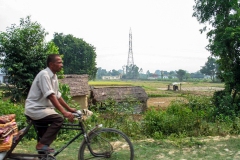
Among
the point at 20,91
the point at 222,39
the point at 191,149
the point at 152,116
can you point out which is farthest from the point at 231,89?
the point at 20,91

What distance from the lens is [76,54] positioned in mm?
43375

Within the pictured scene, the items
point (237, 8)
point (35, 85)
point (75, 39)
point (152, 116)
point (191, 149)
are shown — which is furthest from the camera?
point (75, 39)

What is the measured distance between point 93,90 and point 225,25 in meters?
12.1

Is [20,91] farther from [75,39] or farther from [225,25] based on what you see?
[75,39]

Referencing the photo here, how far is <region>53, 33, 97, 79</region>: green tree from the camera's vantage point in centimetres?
4259

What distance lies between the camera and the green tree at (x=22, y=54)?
12188 mm

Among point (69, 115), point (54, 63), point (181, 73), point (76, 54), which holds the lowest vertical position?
point (69, 115)

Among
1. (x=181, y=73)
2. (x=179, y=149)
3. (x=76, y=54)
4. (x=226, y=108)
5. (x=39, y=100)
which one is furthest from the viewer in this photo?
(x=181, y=73)

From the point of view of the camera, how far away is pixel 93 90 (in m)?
21.9

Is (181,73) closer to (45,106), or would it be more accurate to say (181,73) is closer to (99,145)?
(99,145)

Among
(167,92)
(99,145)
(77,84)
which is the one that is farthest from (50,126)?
(167,92)

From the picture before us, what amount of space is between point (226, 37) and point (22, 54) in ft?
33.5

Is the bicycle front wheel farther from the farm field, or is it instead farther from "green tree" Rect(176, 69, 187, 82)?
"green tree" Rect(176, 69, 187, 82)

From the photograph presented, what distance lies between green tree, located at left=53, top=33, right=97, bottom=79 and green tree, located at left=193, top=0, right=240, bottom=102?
30.2 metres
